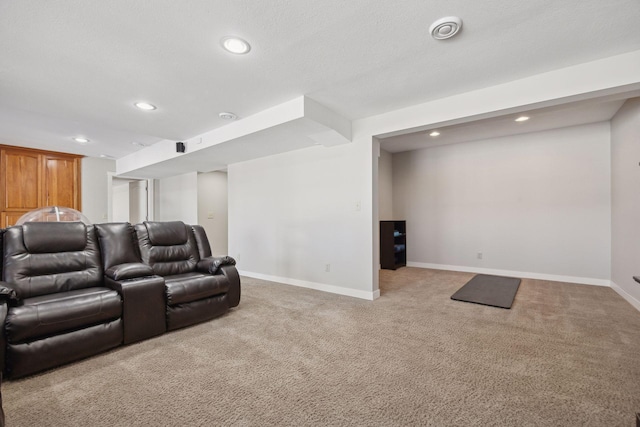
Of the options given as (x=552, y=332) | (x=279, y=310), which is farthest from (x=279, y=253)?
(x=552, y=332)

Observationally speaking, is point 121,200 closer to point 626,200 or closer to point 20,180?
point 20,180

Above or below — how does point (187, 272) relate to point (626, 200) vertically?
below

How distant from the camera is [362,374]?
6.33 ft

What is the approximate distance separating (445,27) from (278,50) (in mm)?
1196

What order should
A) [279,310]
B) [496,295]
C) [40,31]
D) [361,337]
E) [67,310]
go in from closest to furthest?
[40,31] → [67,310] → [361,337] → [279,310] → [496,295]

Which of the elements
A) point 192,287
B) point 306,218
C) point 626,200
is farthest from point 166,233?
point 626,200

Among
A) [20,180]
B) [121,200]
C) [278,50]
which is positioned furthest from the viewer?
[121,200]

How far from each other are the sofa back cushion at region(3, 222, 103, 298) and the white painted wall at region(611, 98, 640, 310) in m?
5.80

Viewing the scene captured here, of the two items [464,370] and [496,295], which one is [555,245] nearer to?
[496,295]

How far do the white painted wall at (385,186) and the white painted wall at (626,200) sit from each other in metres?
3.44

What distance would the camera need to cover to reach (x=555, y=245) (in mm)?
4582

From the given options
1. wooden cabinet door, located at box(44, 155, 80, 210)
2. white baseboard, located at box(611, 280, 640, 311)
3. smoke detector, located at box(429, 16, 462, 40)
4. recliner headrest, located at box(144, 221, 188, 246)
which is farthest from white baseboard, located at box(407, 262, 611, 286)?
wooden cabinet door, located at box(44, 155, 80, 210)

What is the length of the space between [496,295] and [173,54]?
450cm

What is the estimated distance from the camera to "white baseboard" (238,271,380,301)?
3.73m
